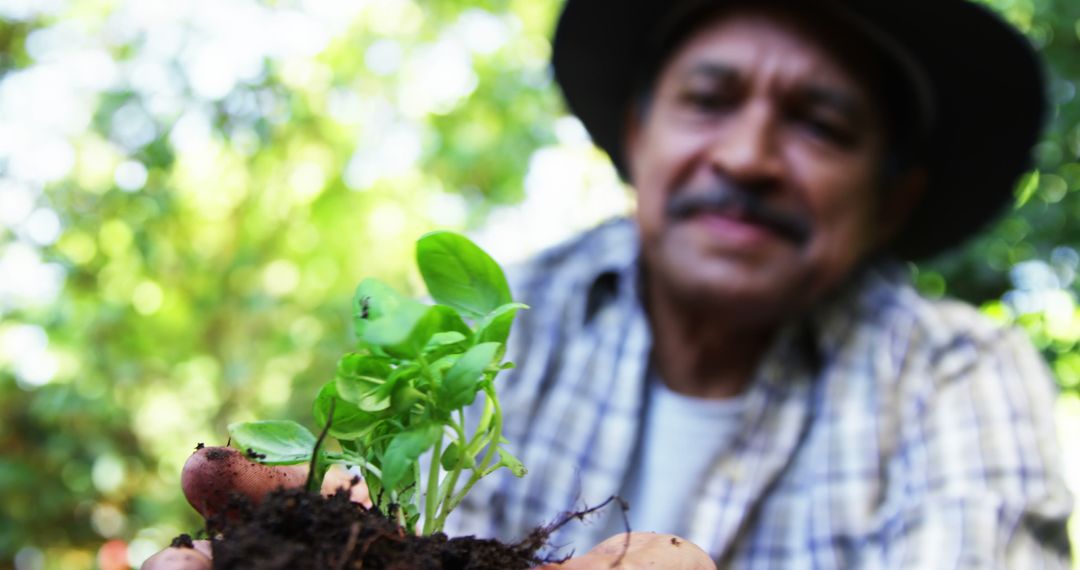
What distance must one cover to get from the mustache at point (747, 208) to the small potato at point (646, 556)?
0.94 meters

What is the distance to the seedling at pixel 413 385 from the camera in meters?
0.57

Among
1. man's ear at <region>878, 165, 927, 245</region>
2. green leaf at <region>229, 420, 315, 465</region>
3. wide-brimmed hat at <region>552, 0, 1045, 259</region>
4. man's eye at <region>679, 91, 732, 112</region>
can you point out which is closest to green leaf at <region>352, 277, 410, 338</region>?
green leaf at <region>229, 420, 315, 465</region>

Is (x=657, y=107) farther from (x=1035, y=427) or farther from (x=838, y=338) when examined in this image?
(x=1035, y=427)

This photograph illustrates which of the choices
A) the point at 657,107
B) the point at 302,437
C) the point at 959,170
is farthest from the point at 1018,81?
the point at 302,437

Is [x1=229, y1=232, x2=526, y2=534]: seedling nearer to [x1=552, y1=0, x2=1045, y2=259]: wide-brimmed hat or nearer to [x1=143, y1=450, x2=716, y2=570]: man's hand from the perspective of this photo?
[x1=143, y1=450, x2=716, y2=570]: man's hand

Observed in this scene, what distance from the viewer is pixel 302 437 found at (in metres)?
0.64

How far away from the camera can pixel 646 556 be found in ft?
2.04

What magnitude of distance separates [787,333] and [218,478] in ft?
4.08

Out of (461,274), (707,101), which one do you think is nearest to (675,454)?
(707,101)

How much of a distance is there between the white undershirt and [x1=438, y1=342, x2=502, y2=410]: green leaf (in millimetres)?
1005

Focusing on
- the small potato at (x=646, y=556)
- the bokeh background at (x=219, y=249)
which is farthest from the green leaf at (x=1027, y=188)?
the small potato at (x=646, y=556)

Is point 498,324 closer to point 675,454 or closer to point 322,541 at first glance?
point 322,541

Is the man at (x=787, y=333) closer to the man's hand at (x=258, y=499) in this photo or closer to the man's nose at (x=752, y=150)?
the man's nose at (x=752, y=150)

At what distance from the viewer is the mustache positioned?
4.91 ft
